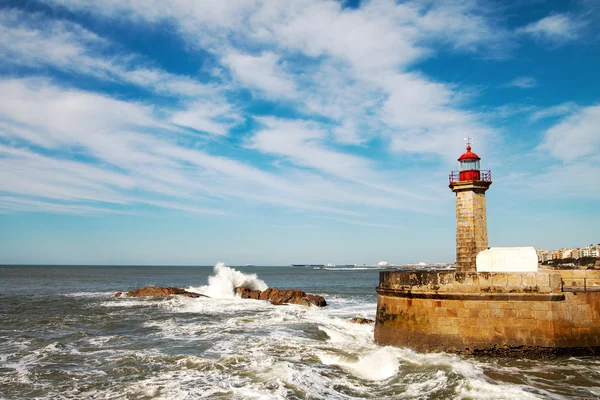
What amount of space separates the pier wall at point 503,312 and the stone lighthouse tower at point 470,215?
228 cm

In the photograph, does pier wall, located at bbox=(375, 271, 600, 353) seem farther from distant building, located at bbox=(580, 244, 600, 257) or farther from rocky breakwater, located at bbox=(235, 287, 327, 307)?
distant building, located at bbox=(580, 244, 600, 257)

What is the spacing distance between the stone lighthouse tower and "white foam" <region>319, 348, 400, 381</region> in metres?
3.79

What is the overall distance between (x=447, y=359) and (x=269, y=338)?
519cm

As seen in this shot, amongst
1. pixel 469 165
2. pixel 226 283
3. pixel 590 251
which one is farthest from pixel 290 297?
pixel 590 251

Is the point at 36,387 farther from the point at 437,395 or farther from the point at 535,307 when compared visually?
the point at 535,307

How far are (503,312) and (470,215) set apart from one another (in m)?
3.33

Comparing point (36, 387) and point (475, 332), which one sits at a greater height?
point (475, 332)

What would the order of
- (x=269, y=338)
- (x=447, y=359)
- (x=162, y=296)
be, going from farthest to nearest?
(x=162, y=296), (x=269, y=338), (x=447, y=359)

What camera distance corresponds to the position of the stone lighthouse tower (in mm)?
12383

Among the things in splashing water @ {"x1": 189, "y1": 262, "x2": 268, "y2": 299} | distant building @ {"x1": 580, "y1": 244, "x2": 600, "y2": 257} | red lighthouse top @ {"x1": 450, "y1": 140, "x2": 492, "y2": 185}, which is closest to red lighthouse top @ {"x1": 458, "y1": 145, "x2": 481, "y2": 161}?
red lighthouse top @ {"x1": 450, "y1": 140, "x2": 492, "y2": 185}

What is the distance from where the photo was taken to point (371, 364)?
9.38 m

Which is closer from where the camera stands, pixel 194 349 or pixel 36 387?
pixel 36 387

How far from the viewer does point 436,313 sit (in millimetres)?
10414

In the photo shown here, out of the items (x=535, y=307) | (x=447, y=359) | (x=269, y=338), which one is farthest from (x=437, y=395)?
(x=269, y=338)
